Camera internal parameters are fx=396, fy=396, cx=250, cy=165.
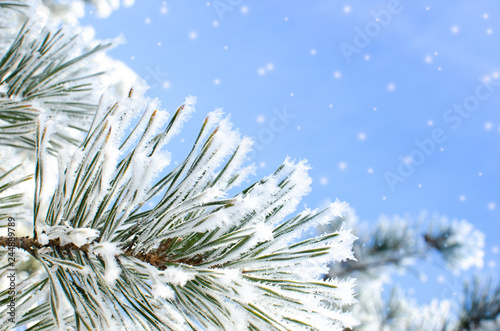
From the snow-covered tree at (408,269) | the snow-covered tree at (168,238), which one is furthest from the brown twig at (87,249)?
the snow-covered tree at (408,269)

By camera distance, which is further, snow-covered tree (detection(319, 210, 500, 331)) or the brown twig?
snow-covered tree (detection(319, 210, 500, 331))

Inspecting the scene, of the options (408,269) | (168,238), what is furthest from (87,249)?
(408,269)

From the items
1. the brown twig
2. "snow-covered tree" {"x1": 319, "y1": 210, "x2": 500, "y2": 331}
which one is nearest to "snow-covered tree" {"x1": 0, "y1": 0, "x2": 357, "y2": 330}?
the brown twig

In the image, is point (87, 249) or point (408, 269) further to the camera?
point (408, 269)

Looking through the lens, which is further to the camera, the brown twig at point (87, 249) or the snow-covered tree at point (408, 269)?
the snow-covered tree at point (408, 269)

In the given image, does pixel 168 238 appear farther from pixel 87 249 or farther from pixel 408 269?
pixel 408 269

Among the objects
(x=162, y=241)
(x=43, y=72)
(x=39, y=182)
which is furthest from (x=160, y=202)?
(x=43, y=72)

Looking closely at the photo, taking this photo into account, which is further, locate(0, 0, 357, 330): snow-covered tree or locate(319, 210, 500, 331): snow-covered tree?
locate(319, 210, 500, 331): snow-covered tree

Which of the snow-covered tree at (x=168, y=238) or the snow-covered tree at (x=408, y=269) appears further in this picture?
the snow-covered tree at (x=408, y=269)

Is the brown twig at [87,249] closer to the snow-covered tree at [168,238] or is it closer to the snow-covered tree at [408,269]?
the snow-covered tree at [168,238]

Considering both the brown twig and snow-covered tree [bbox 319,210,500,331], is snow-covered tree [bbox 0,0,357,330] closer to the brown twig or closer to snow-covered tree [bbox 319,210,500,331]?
the brown twig

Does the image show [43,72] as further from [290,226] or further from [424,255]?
[424,255]
